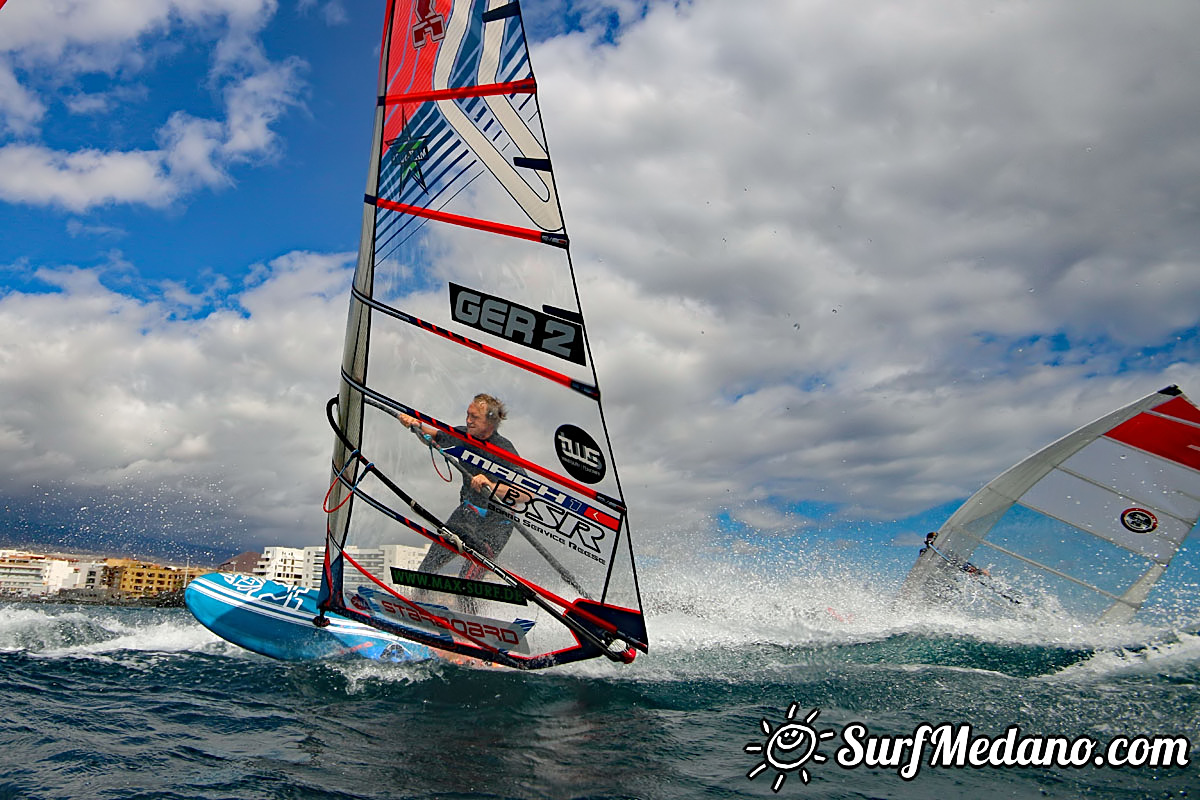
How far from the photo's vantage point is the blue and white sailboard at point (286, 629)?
18.8 ft

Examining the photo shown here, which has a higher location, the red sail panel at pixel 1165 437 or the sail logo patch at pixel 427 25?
the sail logo patch at pixel 427 25

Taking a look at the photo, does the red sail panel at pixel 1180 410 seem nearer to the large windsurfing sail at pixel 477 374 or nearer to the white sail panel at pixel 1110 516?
the white sail panel at pixel 1110 516

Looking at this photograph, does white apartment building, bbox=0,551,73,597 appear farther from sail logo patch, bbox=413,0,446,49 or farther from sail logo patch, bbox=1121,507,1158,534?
sail logo patch, bbox=1121,507,1158,534

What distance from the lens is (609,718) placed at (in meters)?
4.01

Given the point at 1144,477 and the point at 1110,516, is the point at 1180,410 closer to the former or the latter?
the point at 1144,477

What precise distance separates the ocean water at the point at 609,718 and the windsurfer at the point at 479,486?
3.42 ft

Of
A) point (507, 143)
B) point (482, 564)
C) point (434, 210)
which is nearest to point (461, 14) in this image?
point (507, 143)

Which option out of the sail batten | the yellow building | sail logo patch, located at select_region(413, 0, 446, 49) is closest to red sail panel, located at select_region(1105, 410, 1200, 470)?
the sail batten

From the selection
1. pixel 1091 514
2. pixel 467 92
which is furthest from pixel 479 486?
pixel 1091 514

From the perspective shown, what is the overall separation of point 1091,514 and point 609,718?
6.89 m

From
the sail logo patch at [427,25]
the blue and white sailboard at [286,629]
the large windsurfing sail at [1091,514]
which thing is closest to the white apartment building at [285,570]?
the blue and white sailboard at [286,629]

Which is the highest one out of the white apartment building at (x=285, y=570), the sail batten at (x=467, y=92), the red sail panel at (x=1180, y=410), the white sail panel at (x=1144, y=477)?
the sail batten at (x=467, y=92)

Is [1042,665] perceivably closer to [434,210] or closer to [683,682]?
[683,682]

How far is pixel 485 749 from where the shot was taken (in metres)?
3.37
